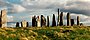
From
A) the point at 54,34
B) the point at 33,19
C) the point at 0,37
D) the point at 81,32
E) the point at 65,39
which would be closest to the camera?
the point at 0,37

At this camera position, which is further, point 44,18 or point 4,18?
point 44,18

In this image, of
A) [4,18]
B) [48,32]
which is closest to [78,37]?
[48,32]

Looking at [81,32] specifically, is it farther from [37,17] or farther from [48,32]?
[37,17]

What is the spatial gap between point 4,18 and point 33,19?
1303 centimetres

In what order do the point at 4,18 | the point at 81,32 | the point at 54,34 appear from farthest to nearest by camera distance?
the point at 4,18 < the point at 81,32 < the point at 54,34

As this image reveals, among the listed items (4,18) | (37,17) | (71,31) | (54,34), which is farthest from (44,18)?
(54,34)

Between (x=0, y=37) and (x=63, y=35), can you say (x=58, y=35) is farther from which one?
(x=0, y=37)

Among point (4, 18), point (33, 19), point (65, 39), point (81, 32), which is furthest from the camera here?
point (33, 19)

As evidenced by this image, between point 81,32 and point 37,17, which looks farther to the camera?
point 37,17

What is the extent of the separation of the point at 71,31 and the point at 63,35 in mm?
3970

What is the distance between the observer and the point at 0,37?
29109mm

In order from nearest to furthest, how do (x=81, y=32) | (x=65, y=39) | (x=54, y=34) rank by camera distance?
1. (x=65, y=39)
2. (x=54, y=34)
3. (x=81, y=32)

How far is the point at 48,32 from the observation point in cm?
3638

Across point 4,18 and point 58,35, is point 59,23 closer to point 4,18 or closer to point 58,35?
point 4,18
